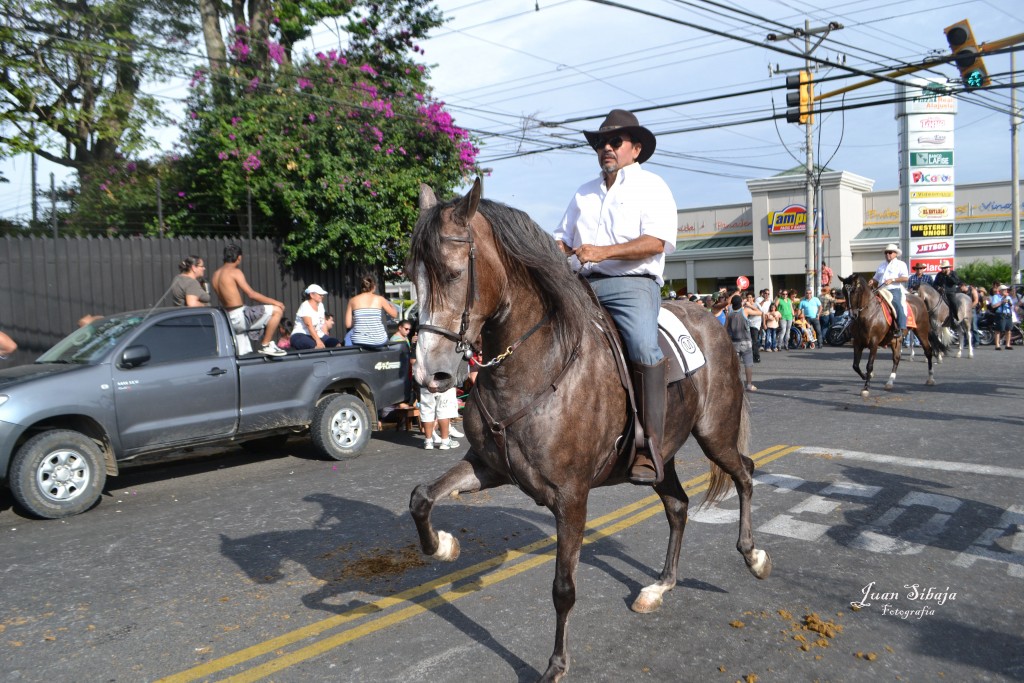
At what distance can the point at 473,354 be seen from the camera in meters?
3.57

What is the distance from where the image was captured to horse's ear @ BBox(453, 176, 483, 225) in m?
3.44

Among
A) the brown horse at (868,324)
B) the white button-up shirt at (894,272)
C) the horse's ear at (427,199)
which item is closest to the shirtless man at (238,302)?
the horse's ear at (427,199)

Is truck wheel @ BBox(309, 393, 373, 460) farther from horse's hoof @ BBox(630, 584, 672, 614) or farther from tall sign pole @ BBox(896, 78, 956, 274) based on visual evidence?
tall sign pole @ BBox(896, 78, 956, 274)

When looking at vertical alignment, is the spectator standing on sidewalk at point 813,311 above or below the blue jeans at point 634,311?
below

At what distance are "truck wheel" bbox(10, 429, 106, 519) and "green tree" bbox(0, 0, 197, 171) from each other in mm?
7788

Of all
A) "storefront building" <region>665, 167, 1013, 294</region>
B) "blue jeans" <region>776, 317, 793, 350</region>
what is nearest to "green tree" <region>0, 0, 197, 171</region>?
"blue jeans" <region>776, 317, 793, 350</region>

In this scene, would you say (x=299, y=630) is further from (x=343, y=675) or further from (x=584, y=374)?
(x=584, y=374)

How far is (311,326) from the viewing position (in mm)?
11805

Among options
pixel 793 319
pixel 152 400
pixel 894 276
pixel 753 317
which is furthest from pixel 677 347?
pixel 793 319

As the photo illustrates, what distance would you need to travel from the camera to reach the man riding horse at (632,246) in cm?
429

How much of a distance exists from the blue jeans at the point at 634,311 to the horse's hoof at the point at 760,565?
1672 millimetres

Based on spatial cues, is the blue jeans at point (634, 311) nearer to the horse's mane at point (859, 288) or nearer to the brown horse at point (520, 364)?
the brown horse at point (520, 364)

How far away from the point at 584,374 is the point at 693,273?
49.0 m

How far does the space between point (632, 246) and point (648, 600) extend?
2.13m
